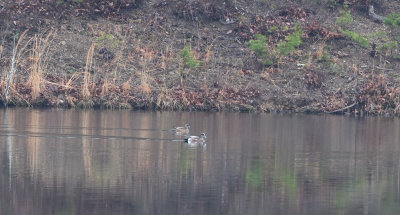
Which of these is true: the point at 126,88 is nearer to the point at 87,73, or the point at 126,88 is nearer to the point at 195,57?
the point at 87,73

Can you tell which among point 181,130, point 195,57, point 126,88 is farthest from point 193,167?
point 195,57

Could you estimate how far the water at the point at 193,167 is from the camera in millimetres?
15922

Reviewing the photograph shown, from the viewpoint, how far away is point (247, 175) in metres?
18.9

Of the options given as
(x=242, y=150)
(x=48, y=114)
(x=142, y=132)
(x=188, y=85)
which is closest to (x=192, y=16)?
(x=188, y=85)

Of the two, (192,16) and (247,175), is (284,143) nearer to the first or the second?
(247,175)

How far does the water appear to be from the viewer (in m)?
15.9

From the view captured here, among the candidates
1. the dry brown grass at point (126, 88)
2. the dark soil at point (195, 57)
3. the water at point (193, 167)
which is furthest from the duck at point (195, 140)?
the dry brown grass at point (126, 88)

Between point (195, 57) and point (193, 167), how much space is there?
19.5m

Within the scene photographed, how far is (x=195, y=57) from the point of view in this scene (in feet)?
128

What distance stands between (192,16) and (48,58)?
7609 mm

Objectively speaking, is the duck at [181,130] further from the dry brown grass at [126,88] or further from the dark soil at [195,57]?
the dry brown grass at [126,88]

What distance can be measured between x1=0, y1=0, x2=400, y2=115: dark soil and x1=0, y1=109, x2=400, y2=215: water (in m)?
4.95

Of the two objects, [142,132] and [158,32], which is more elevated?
[158,32]

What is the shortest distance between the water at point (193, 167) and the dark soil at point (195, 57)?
16.2 ft
